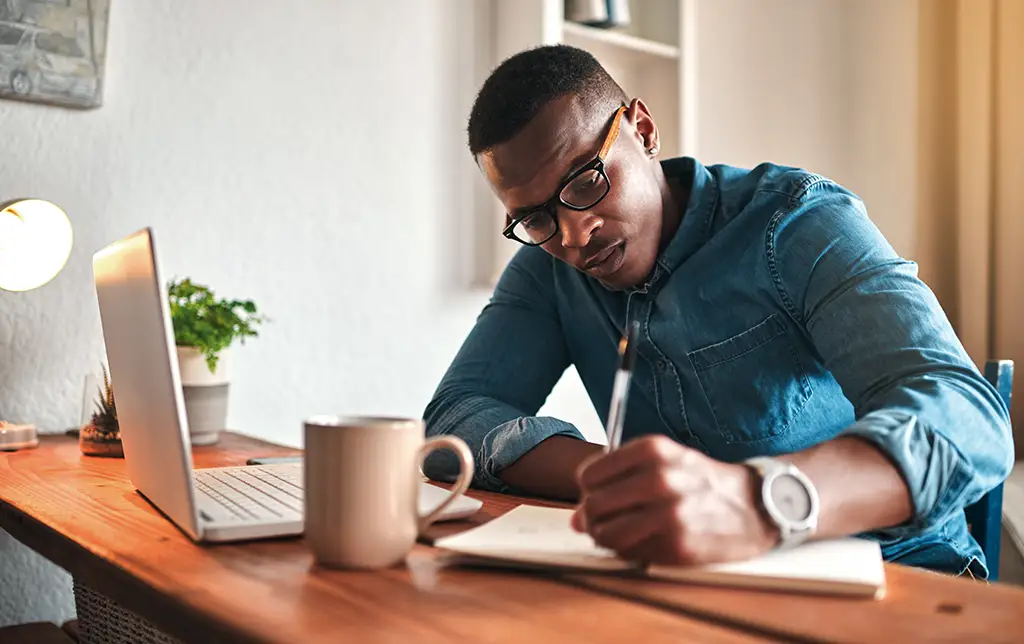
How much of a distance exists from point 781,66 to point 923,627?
2.66 metres

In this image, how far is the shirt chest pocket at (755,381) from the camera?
1.24 meters

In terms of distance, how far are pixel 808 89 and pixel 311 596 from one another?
2.72 m

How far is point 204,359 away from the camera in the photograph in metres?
1.61

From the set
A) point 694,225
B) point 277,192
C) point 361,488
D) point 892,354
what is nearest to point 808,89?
point 277,192

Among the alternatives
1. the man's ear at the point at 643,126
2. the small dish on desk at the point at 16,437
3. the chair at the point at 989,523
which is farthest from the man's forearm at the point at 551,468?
the small dish on desk at the point at 16,437

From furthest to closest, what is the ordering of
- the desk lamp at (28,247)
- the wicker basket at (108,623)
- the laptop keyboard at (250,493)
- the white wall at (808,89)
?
the white wall at (808,89)
the desk lamp at (28,247)
the wicker basket at (108,623)
the laptop keyboard at (250,493)

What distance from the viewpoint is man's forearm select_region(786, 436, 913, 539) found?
28.8 inches

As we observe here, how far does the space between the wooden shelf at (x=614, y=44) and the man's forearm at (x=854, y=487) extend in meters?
1.77

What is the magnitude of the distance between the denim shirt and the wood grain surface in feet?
1.14

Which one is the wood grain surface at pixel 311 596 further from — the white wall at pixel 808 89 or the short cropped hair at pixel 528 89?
the white wall at pixel 808 89

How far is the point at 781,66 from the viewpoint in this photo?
2.99 meters

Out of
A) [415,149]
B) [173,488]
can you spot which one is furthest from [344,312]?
[173,488]

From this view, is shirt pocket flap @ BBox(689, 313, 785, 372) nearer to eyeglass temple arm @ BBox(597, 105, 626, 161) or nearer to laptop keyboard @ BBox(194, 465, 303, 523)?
eyeglass temple arm @ BBox(597, 105, 626, 161)

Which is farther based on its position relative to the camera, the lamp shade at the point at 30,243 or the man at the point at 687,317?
the lamp shade at the point at 30,243
